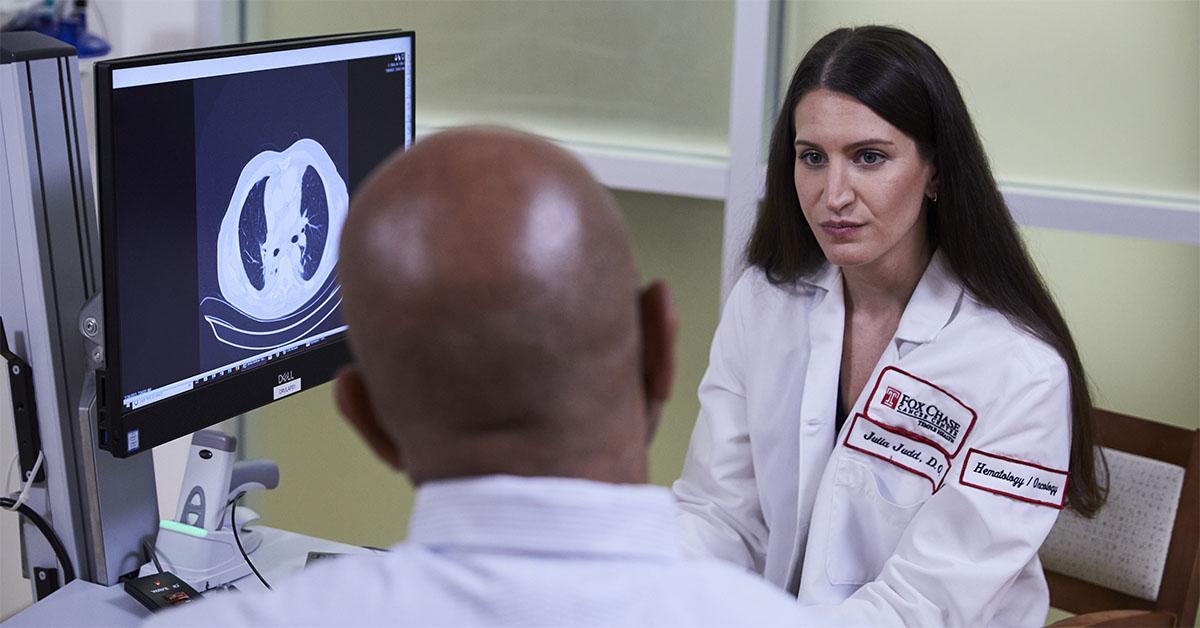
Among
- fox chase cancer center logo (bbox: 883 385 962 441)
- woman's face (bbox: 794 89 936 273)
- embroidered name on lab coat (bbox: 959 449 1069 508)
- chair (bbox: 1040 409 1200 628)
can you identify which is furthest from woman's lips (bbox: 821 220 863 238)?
chair (bbox: 1040 409 1200 628)

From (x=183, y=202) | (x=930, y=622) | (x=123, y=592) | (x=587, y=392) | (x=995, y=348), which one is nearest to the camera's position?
(x=587, y=392)

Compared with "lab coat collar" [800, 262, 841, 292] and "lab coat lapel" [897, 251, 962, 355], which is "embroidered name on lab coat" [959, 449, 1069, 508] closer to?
"lab coat lapel" [897, 251, 962, 355]

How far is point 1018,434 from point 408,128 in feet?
2.92

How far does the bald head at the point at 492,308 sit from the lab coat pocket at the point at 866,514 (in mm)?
1052

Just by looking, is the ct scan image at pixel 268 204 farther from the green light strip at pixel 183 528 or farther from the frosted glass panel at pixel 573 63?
the frosted glass panel at pixel 573 63

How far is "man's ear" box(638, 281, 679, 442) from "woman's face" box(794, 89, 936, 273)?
1.00m

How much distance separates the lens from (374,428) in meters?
0.66

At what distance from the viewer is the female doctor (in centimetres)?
150

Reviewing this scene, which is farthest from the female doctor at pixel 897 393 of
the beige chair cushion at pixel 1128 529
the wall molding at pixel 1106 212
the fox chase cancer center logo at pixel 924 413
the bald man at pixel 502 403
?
the bald man at pixel 502 403

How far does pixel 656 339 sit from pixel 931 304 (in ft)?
3.49

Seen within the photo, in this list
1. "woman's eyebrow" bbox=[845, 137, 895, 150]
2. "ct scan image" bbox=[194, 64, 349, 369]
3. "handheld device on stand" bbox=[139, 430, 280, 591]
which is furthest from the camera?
"woman's eyebrow" bbox=[845, 137, 895, 150]

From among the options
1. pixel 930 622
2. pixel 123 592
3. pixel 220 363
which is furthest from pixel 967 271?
pixel 123 592

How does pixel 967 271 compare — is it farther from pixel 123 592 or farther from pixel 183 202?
pixel 123 592

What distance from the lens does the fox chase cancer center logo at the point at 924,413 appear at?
1.57m
